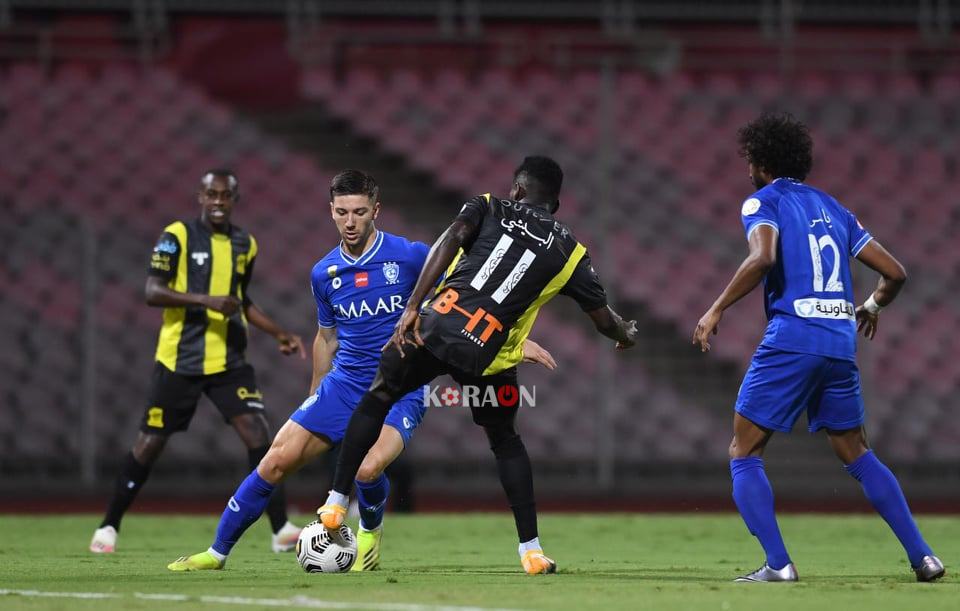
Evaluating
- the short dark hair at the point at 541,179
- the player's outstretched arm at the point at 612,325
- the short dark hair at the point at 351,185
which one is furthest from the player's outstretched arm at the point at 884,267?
the short dark hair at the point at 351,185

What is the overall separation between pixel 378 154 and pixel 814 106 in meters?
5.28

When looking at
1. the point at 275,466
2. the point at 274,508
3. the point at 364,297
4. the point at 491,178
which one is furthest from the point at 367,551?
the point at 491,178

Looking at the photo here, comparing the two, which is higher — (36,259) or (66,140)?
(66,140)

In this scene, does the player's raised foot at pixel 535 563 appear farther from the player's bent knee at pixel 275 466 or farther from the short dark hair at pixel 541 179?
the short dark hair at pixel 541 179

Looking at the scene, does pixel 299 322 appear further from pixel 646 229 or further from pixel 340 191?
pixel 340 191

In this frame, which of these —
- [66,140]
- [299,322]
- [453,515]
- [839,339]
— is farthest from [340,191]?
[66,140]

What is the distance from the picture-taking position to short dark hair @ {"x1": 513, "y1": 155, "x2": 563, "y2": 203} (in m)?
6.52

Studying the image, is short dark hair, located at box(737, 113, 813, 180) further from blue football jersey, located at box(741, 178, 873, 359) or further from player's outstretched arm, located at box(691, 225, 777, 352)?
player's outstretched arm, located at box(691, 225, 777, 352)

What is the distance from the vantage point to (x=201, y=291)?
344 inches

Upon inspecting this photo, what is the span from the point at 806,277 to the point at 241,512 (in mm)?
2859

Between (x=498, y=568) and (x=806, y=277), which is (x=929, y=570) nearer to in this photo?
(x=806, y=277)

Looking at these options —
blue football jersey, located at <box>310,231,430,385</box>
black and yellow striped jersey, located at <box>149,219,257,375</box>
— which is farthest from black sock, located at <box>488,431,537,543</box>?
black and yellow striped jersey, located at <box>149,219,257,375</box>

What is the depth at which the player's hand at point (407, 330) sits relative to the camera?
6.20m

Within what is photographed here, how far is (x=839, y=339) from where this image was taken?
6.02 meters
